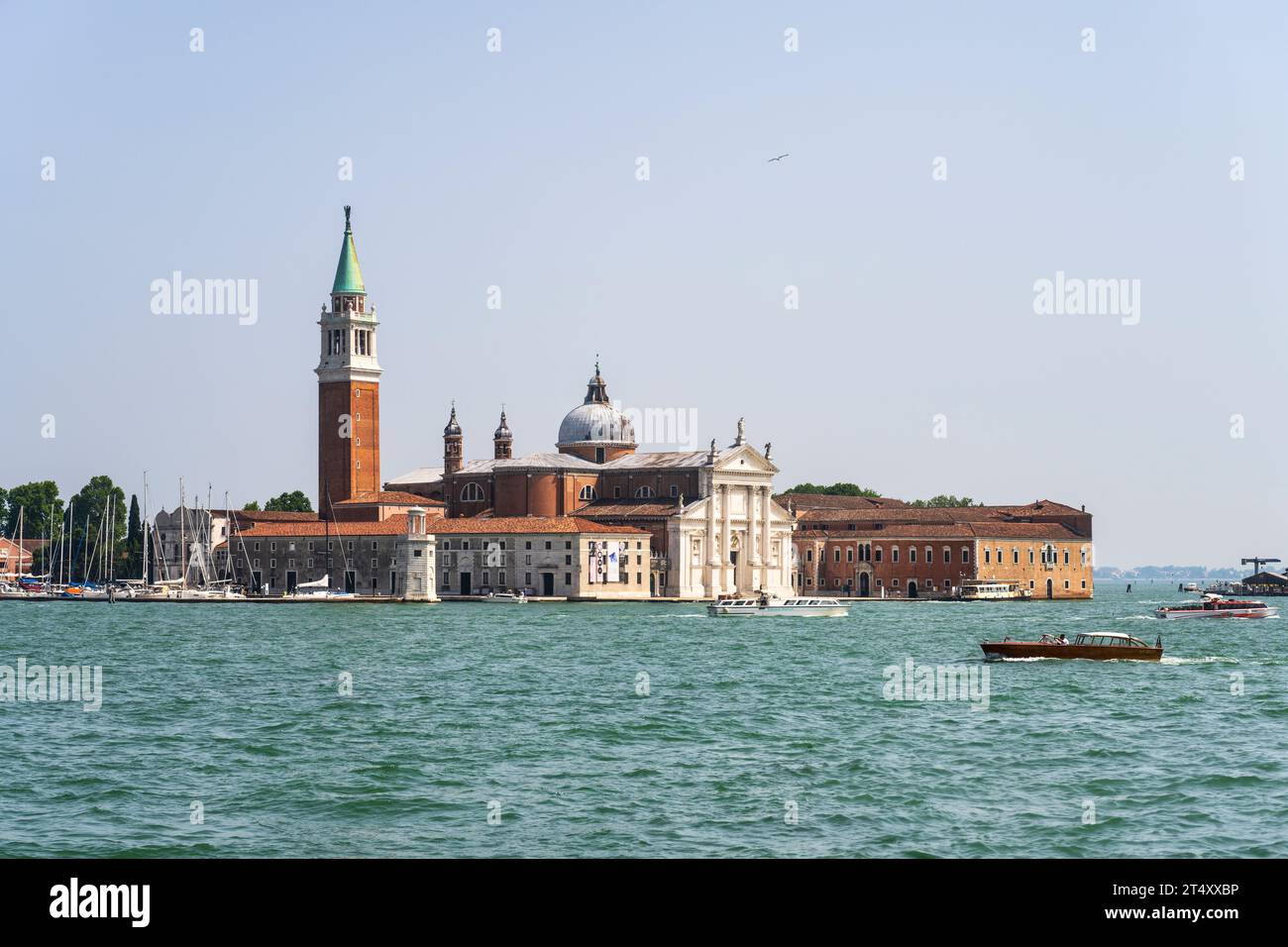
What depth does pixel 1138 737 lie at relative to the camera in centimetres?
2133

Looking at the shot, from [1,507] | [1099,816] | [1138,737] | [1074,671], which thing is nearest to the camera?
[1099,816]

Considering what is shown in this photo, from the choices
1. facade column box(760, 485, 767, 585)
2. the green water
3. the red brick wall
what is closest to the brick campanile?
the red brick wall

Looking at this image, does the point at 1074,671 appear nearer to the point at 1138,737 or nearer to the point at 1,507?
the point at 1138,737

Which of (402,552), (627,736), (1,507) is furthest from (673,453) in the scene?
(627,736)

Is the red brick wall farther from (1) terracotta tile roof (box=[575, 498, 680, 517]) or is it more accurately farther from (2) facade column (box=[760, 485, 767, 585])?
(2) facade column (box=[760, 485, 767, 585])

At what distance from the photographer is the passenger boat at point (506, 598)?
252 feet

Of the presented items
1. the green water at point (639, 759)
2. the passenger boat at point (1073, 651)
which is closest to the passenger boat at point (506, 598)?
the green water at point (639, 759)

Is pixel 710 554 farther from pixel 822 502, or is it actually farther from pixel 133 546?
pixel 133 546

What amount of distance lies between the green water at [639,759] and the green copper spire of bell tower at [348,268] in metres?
50.0

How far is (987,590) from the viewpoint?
88.9 meters

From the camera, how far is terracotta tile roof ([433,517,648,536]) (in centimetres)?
7981

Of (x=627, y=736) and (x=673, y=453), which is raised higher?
(x=673, y=453)

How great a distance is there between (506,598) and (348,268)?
21.4 m
